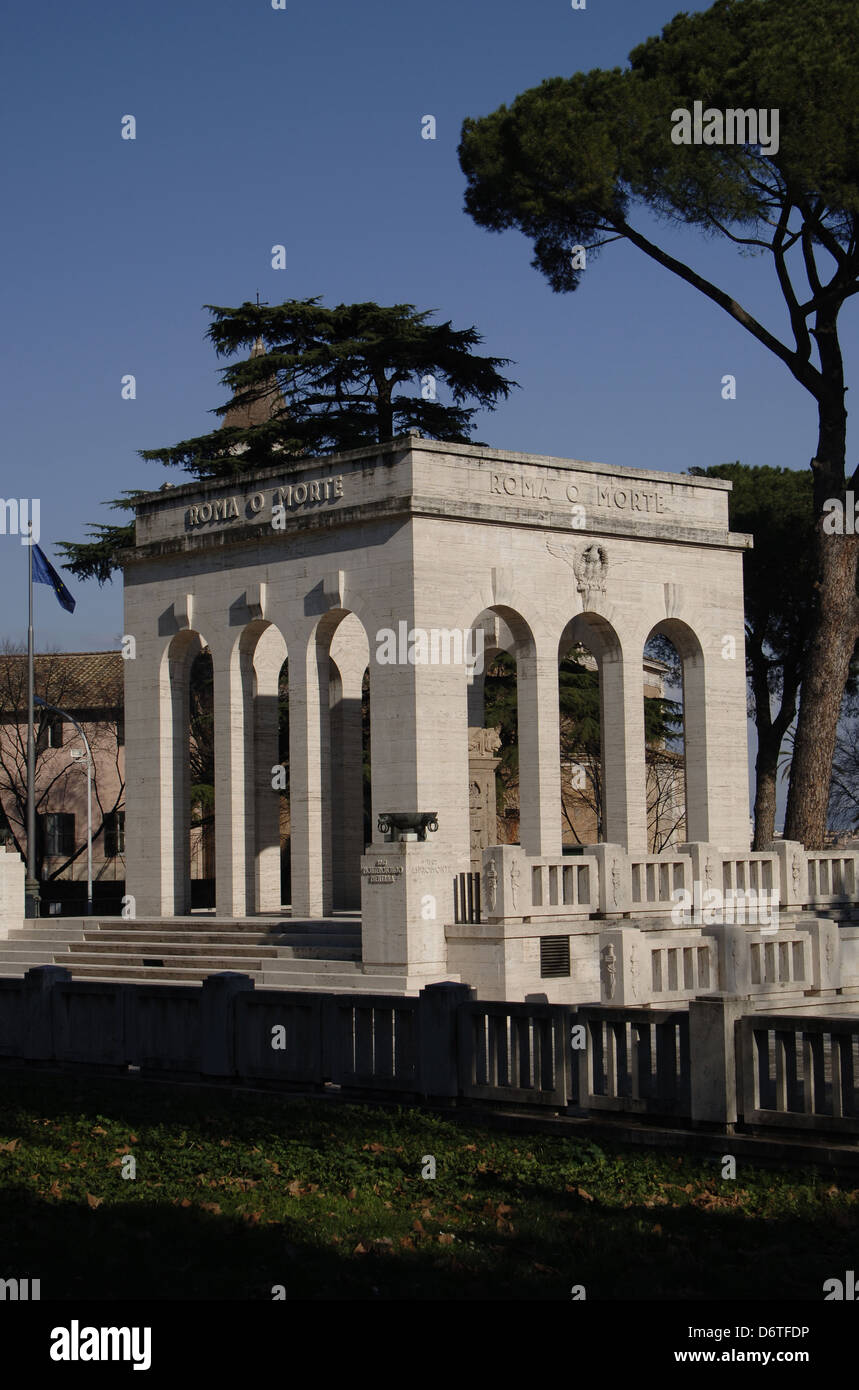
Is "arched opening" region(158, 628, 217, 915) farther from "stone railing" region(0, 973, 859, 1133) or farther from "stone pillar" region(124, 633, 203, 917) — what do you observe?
"stone railing" region(0, 973, 859, 1133)

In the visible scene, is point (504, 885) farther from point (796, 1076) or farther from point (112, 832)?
point (112, 832)

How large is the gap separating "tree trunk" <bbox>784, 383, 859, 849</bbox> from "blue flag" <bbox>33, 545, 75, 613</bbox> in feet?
64.1

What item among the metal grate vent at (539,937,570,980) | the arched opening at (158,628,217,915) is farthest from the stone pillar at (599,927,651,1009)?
the arched opening at (158,628,217,915)

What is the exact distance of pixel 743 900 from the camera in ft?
83.5

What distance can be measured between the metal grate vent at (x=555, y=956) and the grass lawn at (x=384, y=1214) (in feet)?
32.4

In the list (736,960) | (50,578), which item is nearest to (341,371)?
(50,578)

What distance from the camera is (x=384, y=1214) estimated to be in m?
10.8

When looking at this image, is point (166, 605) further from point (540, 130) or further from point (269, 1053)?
point (269, 1053)

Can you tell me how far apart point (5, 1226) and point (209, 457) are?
3834 centimetres

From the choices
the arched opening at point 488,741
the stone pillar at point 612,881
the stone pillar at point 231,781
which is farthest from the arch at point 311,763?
the stone pillar at point 612,881

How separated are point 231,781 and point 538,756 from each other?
18.7 feet

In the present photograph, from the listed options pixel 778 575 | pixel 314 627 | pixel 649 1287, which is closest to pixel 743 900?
pixel 314 627

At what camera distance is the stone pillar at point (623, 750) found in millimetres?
30500

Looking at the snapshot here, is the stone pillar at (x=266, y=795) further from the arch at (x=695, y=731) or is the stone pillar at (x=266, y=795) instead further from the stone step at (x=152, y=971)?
the arch at (x=695, y=731)
